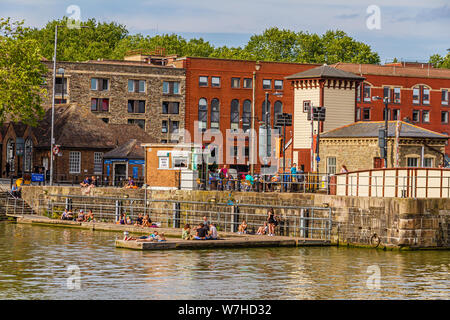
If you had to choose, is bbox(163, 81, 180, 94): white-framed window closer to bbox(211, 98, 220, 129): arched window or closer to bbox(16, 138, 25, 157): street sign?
bbox(211, 98, 220, 129): arched window

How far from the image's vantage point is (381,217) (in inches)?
1721

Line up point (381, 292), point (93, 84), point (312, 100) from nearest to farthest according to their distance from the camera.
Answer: point (381, 292) → point (312, 100) → point (93, 84)

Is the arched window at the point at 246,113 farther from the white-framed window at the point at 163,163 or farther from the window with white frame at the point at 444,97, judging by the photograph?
the white-framed window at the point at 163,163

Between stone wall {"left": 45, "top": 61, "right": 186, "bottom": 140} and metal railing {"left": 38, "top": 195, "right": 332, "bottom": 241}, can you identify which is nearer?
metal railing {"left": 38, "top": 195, "right": 332, "bottom": 241}

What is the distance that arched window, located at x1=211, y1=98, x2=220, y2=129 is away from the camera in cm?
10806

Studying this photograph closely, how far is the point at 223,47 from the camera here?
149 m

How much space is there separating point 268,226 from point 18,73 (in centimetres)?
3496

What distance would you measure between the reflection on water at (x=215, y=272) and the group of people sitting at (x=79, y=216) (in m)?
9.58

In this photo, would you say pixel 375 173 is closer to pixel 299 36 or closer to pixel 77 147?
pixel 77 147

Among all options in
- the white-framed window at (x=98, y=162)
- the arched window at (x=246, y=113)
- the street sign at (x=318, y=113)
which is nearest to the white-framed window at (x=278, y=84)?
the arched window at (x=246, y=113)

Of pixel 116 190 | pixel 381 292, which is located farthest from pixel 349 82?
pixel 381 292

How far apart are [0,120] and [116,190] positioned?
938 inches

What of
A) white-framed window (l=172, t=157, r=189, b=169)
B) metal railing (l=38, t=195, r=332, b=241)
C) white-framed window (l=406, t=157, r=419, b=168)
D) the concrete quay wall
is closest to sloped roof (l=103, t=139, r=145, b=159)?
metal railing (l=38, t=195, r=332, b=241)

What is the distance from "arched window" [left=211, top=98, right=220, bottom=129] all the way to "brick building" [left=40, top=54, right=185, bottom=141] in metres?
3.58
